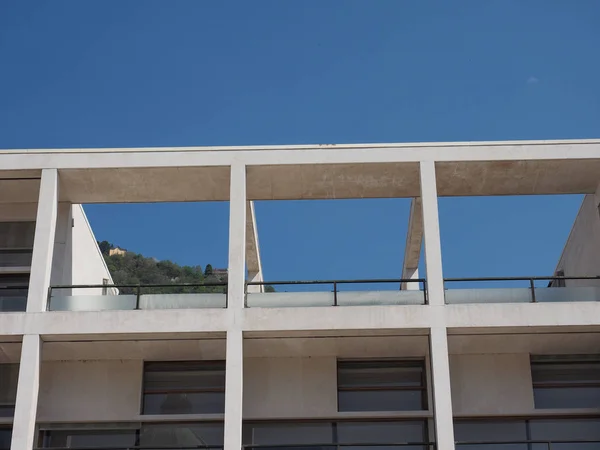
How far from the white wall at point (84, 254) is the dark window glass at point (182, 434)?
157 inches

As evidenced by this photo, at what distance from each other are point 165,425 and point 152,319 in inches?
106

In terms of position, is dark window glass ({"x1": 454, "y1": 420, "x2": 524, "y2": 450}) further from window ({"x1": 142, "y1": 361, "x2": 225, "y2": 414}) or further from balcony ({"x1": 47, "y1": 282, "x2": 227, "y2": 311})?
balcony ({"x1": 47, "y1": 282, "x2": 227, "y2": 311})

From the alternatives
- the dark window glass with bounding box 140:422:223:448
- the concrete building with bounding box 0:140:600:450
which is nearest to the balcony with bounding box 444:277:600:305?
the concrete building with bounding box 0:140:600:450

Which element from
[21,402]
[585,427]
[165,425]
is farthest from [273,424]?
[585,427]

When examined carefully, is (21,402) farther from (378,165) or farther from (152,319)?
(378,165)

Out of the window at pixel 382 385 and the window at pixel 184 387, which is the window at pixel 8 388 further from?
the window at pixel 382 385

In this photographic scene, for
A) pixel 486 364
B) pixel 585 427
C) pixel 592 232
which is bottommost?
pixel 585 427

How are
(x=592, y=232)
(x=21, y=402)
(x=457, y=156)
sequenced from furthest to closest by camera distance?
(x=592, y=232) < (x=457, y=156) < (x=21, y=402)

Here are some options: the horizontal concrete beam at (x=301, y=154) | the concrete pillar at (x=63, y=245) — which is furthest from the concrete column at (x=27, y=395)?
the horizontal concrete beam at (x=301, y=154)

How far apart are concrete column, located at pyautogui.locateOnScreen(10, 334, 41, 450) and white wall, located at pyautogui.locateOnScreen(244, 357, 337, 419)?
13.7ft

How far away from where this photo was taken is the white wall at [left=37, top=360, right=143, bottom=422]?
17797mm

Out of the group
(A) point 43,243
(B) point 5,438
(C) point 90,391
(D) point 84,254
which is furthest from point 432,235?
(B) point 5,438

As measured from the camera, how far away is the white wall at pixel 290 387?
58.0 feet

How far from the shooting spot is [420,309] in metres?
16.2
